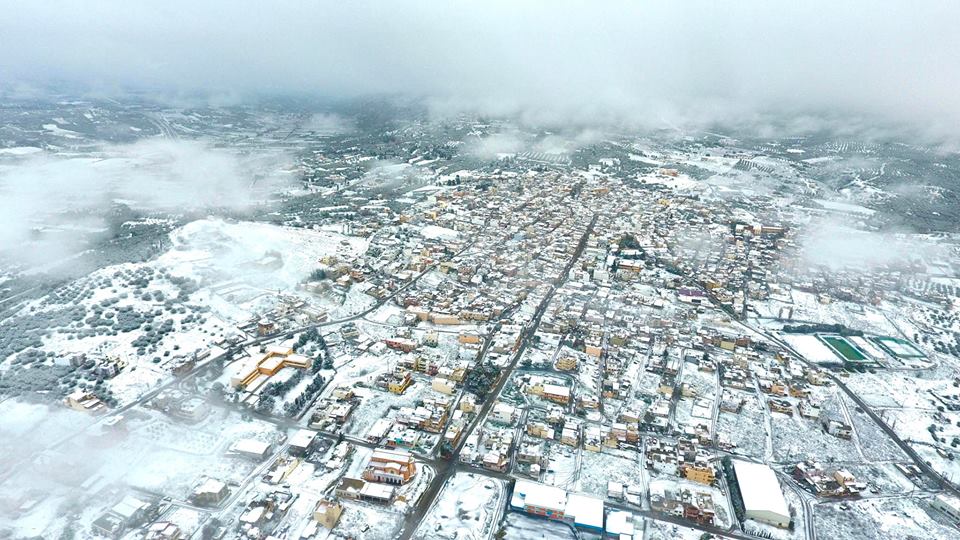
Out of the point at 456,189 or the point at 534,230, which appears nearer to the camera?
the point at 534,230

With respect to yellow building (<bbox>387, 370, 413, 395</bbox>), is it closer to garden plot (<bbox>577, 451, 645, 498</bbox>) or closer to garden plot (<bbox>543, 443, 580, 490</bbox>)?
garden plot (<bbox>543, 443, 580, 490</bbox>)

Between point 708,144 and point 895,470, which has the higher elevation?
point 708,144

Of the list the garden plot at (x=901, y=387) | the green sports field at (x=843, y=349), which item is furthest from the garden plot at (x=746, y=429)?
the green sports field at (x=843, y=349)

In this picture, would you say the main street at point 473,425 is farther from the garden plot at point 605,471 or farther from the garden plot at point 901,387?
the garden plot at point 901,387

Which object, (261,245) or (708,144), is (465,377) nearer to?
(261,245)

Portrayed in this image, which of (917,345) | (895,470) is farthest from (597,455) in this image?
(917,345)

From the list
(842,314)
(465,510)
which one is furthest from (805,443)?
(842,314)

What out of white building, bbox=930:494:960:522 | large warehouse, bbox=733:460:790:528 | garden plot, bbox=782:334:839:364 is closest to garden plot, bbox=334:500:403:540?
large warehouse, bbox=733:460:790:528

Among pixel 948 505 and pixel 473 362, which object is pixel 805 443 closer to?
pixel 948 505
